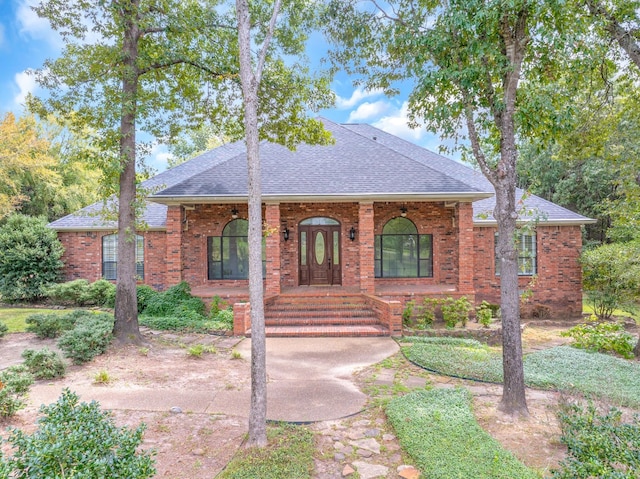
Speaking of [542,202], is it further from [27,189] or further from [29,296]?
[27,189]

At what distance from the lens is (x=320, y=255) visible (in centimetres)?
1255

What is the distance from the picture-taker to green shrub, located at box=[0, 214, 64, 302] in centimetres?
1284

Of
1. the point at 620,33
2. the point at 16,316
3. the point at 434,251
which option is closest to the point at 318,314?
the point at 434,251

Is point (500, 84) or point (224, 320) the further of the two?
point (224, 320)

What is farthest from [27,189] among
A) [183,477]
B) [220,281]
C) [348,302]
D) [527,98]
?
[527,98]

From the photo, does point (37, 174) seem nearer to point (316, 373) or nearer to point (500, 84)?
point (316, 373)

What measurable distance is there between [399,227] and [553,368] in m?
7.03

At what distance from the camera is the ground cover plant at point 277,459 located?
3.28 m

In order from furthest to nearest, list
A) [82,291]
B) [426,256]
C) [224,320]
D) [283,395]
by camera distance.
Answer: [426,256] < [82,291] < [224,320] < [283,395]

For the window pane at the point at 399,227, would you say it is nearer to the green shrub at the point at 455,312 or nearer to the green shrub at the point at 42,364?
the green shrub at the point at 455,312

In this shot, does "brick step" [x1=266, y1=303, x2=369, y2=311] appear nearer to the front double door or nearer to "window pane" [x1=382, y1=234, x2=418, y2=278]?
the front double door

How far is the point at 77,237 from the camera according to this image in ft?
44.4

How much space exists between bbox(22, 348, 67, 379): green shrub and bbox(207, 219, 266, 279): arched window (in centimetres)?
689

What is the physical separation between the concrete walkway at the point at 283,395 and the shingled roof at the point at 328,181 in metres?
4.85
